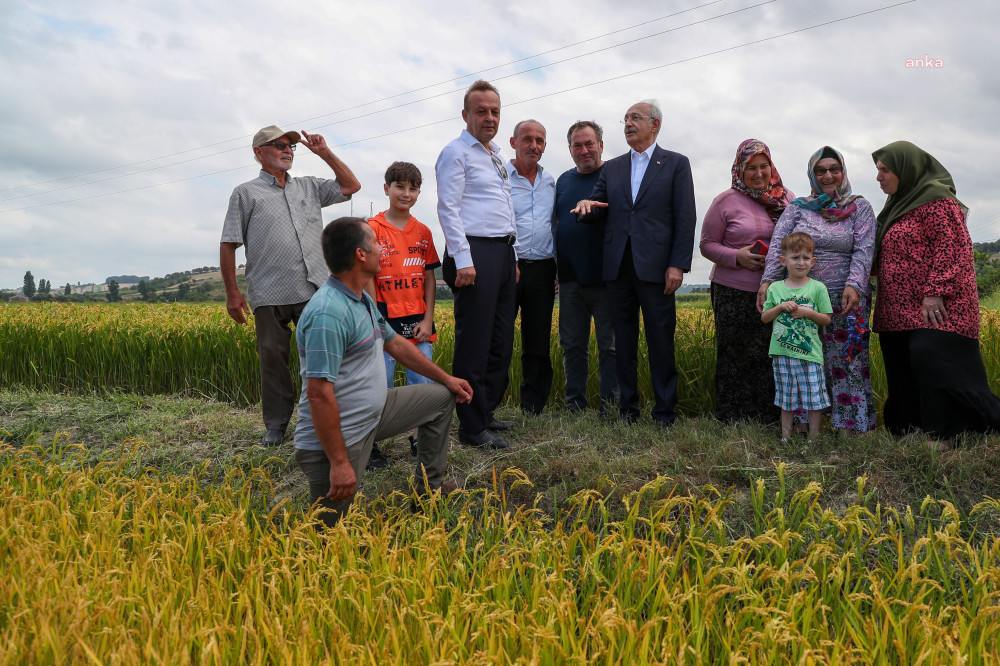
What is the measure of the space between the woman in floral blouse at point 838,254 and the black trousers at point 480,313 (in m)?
1.67

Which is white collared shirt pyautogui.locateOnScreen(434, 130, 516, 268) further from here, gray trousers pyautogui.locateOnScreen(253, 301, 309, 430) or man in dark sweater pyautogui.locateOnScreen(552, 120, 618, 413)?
gray trousers pyautogui.locateOnScreen(253, 301, 309, 430)

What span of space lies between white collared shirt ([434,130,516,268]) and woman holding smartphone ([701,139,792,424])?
147cm

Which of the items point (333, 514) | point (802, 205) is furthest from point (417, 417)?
point (802, 205)

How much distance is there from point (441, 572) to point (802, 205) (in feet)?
10.7

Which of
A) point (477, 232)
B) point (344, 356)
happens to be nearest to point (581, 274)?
point (477, 232)

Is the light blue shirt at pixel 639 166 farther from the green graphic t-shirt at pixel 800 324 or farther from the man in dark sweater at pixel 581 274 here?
the green graphic t-shirt at pixel 800 324

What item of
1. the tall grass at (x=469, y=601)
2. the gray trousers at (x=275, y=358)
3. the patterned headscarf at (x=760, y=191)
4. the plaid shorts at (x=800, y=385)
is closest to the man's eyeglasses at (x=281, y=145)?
the gray trousers at (x=275, y=358)

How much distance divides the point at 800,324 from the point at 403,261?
2.49 m

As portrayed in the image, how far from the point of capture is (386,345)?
3383mm

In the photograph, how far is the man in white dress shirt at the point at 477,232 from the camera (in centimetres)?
433

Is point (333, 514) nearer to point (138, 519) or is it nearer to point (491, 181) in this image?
point (138, 519)

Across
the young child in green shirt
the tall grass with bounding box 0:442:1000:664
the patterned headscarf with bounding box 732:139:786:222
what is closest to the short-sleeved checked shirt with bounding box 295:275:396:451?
the tall grass with bounding box 0:442:1000:664

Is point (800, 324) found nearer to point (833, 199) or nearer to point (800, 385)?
point (800, 385)

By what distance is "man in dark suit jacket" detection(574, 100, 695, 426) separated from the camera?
15.0 ft
